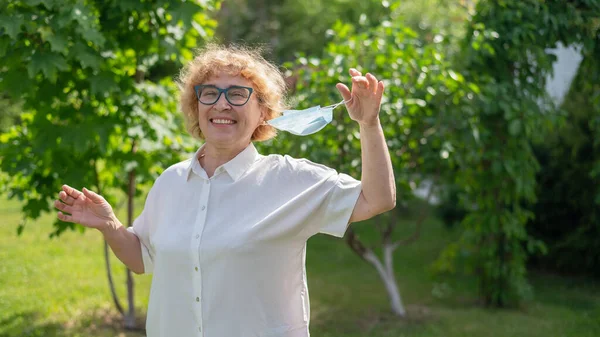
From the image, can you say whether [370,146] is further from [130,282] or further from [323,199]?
[130,282]

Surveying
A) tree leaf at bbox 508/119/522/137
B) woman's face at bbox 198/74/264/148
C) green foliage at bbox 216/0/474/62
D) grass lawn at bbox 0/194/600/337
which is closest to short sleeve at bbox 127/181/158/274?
woman's face at bbox 198/74/264/148

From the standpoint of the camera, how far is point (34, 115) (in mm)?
4180

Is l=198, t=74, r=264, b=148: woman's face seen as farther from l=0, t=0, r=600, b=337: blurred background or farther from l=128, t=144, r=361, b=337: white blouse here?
l=0, t=0, r=600, b=337: blurred background

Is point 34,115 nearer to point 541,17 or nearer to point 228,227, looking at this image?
point 228,227

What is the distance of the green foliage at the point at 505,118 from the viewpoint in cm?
479

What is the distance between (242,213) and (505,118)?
11.2 ft

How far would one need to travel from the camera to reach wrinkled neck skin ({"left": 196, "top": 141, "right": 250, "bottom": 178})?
206cm

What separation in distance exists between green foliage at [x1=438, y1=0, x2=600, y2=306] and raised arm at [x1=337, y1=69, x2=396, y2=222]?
A: 3227 mm

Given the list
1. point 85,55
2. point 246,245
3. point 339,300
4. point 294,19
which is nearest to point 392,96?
point 339,300

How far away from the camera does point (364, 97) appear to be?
67.7 inches

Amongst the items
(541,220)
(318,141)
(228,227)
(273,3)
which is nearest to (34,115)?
(318,141)

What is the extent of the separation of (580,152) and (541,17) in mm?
2139

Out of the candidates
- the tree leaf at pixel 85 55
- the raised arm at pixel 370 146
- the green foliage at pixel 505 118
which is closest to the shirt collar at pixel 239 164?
the raised arm at pixel 370 146

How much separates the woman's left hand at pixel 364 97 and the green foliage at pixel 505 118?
326cm
